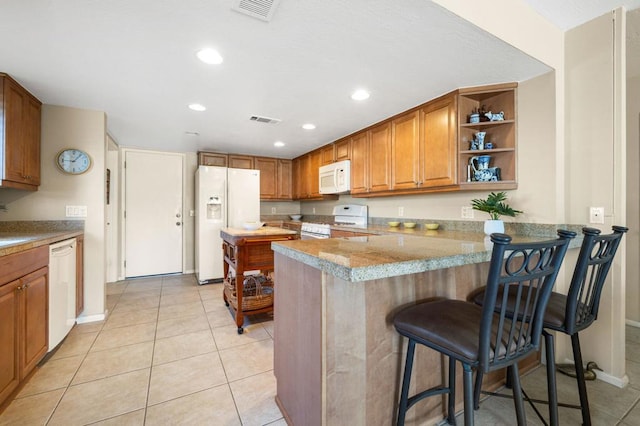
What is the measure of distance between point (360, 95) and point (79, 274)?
3.15 m

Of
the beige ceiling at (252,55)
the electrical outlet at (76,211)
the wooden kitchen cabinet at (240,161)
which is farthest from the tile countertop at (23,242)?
the wooden kitchen cabinet at (240,161)

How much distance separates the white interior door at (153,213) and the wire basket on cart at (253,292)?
7.14 feet

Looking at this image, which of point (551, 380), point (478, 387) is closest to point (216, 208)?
point (478, 387)

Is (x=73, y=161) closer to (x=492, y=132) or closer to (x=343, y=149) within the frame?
(x=343, y=149)

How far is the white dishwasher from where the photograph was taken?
2096mm

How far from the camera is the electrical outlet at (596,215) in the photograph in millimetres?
1851

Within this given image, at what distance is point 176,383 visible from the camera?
1.83 m

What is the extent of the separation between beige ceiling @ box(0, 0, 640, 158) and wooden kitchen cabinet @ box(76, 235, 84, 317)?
1.34 m

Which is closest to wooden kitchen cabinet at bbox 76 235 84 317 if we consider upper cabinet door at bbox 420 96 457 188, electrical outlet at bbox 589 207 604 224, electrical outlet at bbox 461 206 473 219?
upper cabinet door at bbox 420 96 457 188

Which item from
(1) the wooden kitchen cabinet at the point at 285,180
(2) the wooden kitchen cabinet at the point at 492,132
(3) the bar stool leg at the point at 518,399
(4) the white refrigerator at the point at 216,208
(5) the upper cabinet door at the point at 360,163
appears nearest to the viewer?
(3) the bar stool leg at the point at 518,399

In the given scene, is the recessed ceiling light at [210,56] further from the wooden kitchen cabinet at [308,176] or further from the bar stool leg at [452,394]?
the wooden kitchen cabinet at [308,176]

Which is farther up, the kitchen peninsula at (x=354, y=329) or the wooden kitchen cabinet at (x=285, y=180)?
the wooden kitchen cabinet at (x=285, y=180)

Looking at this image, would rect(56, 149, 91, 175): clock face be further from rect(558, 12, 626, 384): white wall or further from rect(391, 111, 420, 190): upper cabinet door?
rect(558, 12, 626, 384): white wall

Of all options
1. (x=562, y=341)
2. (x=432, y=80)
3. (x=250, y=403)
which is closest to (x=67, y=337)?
(x=250, y=403)
